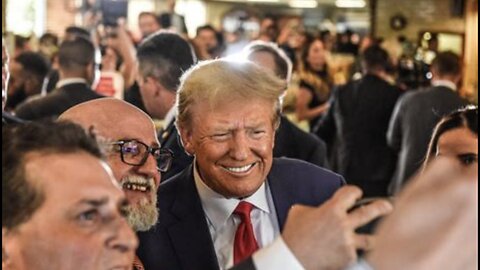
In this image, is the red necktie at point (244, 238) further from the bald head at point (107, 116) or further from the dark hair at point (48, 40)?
the dark hair at point (48, 40)

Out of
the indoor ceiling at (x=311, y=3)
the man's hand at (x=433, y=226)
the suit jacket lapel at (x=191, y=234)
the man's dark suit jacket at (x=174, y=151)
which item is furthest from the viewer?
the indoor ceiling at (x=311, y=3)

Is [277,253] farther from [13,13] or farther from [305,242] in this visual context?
[13,13]

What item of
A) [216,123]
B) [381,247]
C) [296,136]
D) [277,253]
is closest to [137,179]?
[216,123]

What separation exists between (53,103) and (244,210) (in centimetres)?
233

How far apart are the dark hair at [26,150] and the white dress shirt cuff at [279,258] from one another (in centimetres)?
35

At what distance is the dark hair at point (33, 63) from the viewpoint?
580 cm

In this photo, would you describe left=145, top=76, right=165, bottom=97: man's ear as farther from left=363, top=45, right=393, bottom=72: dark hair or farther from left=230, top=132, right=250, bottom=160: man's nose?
left=363, top=45, right=393, bottom=72: dark hair

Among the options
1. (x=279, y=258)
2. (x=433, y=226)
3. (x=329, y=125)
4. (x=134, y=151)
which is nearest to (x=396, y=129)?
(x=329, y=125)

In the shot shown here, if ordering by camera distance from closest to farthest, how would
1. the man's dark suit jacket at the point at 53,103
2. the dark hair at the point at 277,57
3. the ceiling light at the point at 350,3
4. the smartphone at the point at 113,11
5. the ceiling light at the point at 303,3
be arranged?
1. the dark hair at the point at 277,57
2. the man's dark suit jacket at the point at 53,103
3. the smartphone at the point at 113,11
4. the ceiling light at the point at 350,3
5. the ceiling light at the point at 303,3

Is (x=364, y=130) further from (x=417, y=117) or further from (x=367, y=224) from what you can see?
(x=367, y=224)

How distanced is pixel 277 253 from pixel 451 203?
1.89 ft

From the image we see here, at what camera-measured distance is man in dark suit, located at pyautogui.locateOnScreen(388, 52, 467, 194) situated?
16.2ft

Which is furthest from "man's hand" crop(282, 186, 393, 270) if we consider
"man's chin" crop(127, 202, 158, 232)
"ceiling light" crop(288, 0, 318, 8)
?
"ceiling light" crop(288, 0, 318, 8)

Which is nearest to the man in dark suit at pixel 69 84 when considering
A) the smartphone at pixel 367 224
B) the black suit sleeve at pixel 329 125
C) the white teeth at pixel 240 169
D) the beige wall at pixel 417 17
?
the black suit sleeve at pixel 329 125
